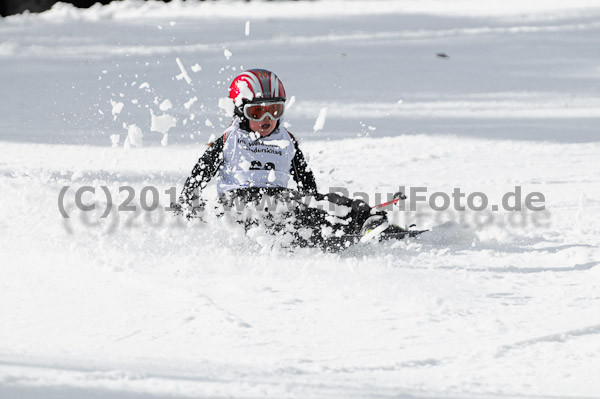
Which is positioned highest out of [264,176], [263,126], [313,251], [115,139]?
[115,139]

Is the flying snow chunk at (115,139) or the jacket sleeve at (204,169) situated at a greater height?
the flying snow chunk at (115,139)

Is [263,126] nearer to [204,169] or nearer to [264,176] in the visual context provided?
[264,176]

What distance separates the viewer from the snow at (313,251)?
132 inches

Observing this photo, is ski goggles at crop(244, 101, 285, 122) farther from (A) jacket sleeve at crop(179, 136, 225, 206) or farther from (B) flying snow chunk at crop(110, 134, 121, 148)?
(B) flying snow chunk at crop(110, 134, 121, 148)

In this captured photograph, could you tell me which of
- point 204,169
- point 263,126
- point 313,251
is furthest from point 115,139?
point 313,251

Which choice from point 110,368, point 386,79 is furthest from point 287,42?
point 110,368

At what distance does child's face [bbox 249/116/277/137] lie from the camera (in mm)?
5250

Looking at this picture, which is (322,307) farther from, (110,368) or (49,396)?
(49,396)

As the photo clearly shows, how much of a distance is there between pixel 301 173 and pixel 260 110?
0.51 metres

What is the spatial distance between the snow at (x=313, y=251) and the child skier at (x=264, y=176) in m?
0.15

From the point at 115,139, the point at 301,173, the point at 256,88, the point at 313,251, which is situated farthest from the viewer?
the point at 115,139

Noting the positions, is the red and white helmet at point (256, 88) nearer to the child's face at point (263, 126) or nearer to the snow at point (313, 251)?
the child's face at point (263, 126)

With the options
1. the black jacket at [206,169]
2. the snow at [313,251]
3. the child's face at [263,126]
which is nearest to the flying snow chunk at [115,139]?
the snow at [313,251]

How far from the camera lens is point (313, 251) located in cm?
500
